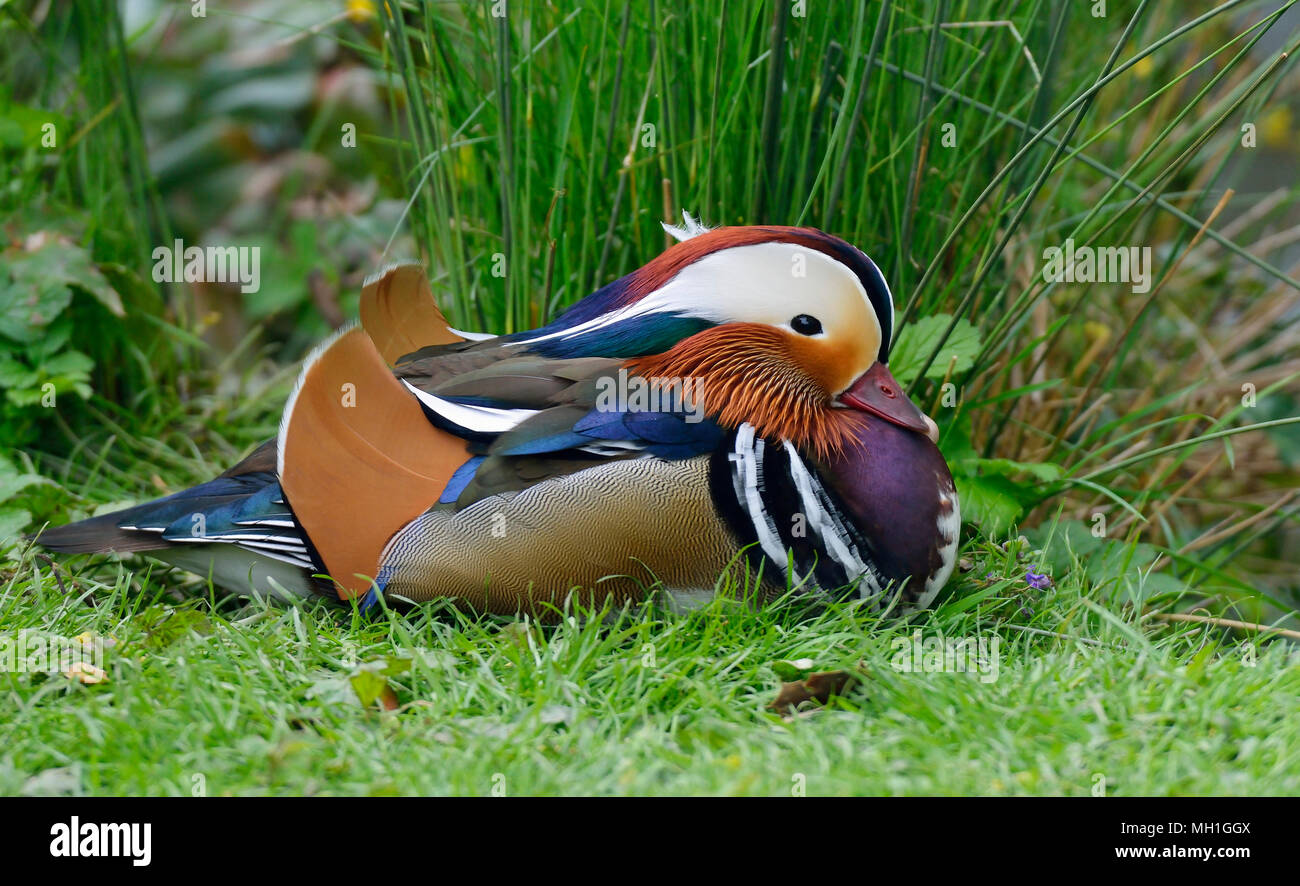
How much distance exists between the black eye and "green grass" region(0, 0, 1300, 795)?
0.35 metres

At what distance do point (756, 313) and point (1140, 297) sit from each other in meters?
2.13

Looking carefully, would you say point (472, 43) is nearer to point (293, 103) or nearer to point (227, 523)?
point (227, 523)

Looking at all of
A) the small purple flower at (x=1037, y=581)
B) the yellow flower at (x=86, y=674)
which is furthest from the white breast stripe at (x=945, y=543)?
the yellow flower at (x=86, y=674)

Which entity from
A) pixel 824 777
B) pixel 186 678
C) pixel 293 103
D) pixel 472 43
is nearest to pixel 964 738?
pixel 824 777

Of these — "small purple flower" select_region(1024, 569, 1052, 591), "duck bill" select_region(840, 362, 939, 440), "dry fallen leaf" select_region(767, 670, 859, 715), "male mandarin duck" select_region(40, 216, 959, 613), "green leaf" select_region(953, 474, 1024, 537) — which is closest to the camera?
"dry fallen leaf" select_region(767, 670, 859, 715)

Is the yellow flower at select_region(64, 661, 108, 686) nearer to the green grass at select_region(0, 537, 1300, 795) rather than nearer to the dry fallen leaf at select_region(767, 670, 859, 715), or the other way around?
the green grass at select_region(0, 537, 1300, 795)

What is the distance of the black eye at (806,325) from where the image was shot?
2166mm

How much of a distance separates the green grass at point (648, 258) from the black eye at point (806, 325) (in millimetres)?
346

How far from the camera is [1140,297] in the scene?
3.78 m

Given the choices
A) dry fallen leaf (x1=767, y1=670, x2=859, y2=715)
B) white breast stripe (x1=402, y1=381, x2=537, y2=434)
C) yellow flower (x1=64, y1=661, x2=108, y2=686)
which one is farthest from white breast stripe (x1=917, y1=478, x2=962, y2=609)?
yellow flower (x1=64, y1=661, x2=108, y2=686)

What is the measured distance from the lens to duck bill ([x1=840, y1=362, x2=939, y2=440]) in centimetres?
220

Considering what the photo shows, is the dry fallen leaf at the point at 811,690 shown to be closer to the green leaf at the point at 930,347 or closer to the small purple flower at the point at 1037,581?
the small purple flower at the point at 1037,581

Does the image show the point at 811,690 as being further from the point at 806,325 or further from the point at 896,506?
the point at 806,325

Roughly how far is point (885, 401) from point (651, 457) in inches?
18.6
